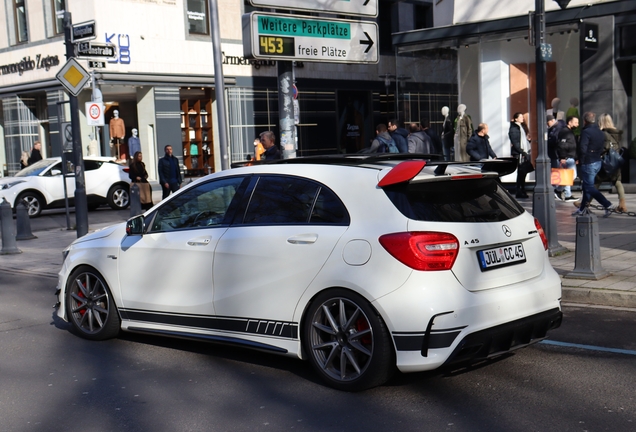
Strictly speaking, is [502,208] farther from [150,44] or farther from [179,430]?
[150,44]

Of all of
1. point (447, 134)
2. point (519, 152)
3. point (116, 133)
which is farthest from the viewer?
point (116, 133)

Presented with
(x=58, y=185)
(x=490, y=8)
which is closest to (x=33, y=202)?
(x=58, y=185)

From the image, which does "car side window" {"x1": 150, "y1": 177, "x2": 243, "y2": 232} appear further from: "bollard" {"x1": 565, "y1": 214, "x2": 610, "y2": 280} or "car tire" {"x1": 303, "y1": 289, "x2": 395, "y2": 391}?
"bollard" {"x1": 565, "y1": 214, "x2": 610, "y2": 280}

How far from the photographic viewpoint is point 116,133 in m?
29.3

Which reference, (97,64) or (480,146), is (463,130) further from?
(97,64)

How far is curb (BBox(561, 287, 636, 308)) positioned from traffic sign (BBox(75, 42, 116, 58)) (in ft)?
32.5

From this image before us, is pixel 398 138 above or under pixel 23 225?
above

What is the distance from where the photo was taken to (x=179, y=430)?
4891 millimetres

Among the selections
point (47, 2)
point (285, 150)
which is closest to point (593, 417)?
point (285, 150)

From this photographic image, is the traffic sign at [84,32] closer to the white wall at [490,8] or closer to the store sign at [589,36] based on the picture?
the white wall at [490,8]

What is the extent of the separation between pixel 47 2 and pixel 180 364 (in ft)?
85.6

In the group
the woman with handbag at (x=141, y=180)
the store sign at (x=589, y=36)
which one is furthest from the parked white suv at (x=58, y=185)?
the store sign at (x=589, y=36)

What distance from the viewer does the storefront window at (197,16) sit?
3084 centimetres

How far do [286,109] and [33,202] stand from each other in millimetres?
13882
